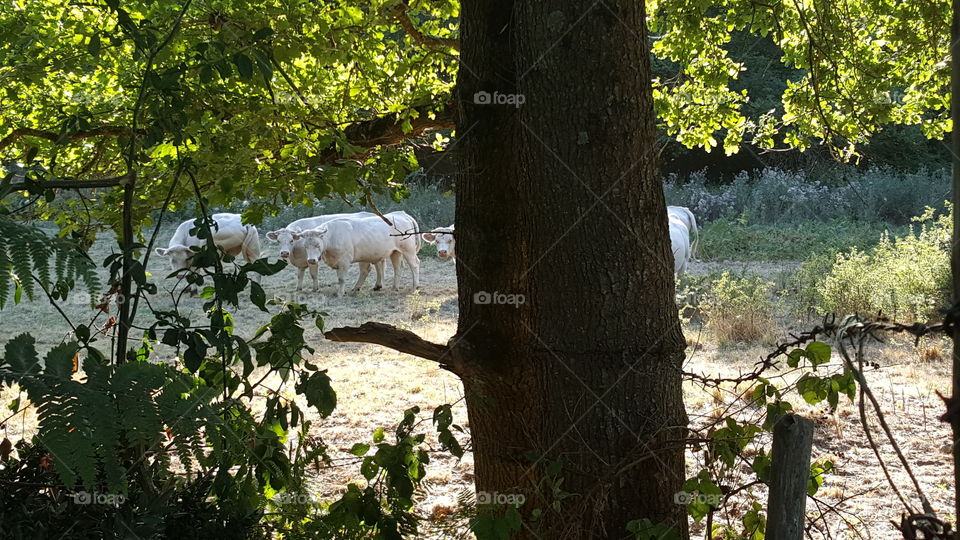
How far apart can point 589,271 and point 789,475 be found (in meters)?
0.91

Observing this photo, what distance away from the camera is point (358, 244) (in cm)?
1252

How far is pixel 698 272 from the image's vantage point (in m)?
13.0

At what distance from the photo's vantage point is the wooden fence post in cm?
153

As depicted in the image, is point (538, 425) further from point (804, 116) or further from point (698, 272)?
point (698, 272)

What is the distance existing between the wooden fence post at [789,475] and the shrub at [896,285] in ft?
23.1

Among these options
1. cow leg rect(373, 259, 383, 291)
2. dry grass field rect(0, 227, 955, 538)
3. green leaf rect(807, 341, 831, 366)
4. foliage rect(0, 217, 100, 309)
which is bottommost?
dry grass field rect(0, 227, 955, 538)

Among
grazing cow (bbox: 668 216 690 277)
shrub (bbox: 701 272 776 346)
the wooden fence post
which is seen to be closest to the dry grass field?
shrub (bbox: 701 272 776 346)

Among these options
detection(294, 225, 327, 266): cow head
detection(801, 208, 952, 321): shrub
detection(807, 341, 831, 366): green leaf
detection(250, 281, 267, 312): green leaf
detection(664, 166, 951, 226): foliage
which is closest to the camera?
detection(250, 281, 267, 312): green leaf

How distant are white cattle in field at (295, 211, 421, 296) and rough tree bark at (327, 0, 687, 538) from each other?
9.83 meters

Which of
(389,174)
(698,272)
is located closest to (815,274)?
(698,272)

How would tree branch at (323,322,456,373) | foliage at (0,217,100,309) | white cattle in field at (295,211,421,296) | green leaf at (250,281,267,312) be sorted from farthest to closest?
white cattle in field at (295,211,421,296) < tree branch at (323,322,456,373) < green leaf at (250,281,267,312) < foliage at (0,217,100,309)

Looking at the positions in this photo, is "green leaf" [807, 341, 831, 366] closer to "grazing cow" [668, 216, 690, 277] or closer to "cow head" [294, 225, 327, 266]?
"grazing cow" [668, 216, 690, 277]

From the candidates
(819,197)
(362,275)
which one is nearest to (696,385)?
(362,275)

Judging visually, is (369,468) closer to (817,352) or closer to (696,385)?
(817,352)
